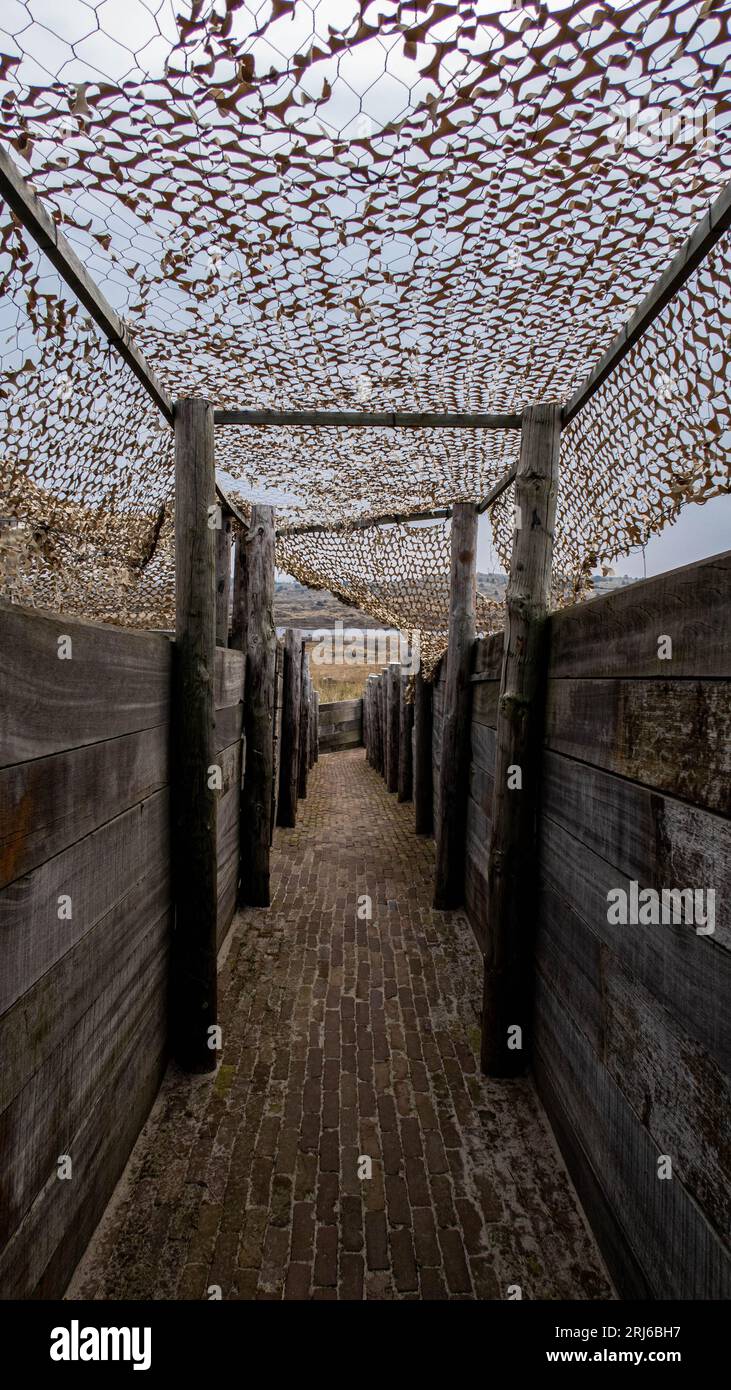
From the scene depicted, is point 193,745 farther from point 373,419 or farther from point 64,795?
point 373,419

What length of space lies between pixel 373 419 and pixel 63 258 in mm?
1664

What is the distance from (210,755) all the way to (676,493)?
2238mm

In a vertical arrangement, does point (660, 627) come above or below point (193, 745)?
above

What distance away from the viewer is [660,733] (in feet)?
5.50

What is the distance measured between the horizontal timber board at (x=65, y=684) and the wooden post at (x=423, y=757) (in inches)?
202

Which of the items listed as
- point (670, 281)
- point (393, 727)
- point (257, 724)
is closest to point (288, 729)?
point (257, 724)

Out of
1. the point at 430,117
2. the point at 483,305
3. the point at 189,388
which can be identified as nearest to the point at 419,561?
the point at 189,388

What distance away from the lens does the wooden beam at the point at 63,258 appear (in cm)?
141

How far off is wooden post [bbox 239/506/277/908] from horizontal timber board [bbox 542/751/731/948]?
9.79 feet

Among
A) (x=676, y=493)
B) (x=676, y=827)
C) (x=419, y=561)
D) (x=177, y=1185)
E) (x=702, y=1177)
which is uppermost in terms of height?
(x=419, y=561)

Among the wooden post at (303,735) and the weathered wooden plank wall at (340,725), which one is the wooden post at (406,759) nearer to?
the wooden post at (303,735)
